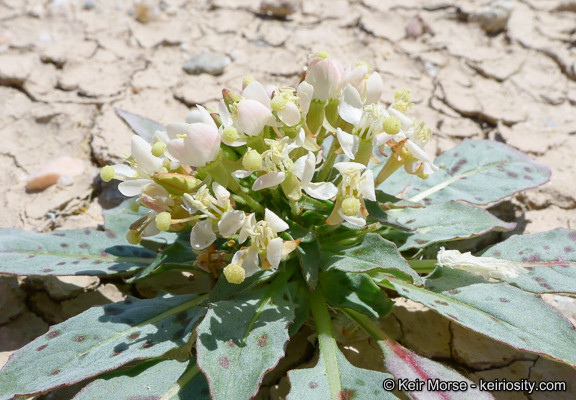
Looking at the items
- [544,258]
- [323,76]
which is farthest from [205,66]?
[544,258]

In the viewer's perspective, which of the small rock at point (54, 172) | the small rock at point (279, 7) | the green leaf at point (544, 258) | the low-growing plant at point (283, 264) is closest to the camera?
the low-growing plant at point (283, 264)

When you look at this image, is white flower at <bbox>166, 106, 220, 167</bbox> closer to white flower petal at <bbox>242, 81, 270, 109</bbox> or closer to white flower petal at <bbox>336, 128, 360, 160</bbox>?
white flower petal at <bbox>242, 81, 270, 109</bbox>

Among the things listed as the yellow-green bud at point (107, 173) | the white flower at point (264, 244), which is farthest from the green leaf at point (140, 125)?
the white flower at point (264, 244)

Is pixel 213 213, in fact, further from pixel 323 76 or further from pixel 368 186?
pixel 323 76

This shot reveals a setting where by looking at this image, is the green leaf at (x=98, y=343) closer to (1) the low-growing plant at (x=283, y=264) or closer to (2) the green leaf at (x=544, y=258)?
(1) the low-growing plant at (x=283, y=264)

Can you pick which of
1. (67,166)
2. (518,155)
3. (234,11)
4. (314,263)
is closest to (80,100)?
(67,166)

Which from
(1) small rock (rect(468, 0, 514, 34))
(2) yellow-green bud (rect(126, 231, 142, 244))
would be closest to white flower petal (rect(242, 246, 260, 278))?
(2) yellow-green bud (rect(126, 231, 142, 244))

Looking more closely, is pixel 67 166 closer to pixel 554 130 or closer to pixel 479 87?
pixel 479 87
